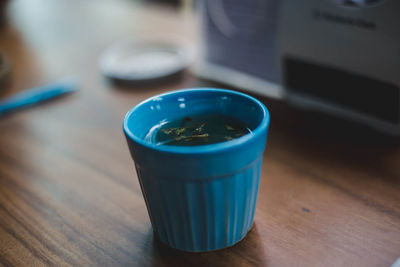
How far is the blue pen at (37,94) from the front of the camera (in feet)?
2.11

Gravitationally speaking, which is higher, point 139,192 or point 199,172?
point 199,172

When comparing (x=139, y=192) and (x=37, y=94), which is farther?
(x=37, y=94)

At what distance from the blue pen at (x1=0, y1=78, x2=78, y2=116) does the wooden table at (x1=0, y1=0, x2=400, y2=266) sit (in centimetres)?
1

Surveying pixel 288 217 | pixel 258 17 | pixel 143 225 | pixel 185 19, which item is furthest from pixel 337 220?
pixel 185 19

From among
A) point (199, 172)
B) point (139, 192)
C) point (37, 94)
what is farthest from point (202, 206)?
point (37, 94)

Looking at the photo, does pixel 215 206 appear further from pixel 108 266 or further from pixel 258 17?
pixel 258 17

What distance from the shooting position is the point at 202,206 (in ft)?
1.05

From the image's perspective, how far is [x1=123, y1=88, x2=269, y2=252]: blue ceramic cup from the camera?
0.97 feet

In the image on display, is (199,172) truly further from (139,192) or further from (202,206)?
(139,192)

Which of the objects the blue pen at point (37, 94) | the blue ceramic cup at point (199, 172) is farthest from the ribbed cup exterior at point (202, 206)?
the blue pen at point (37, 94)

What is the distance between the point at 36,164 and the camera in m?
0.51

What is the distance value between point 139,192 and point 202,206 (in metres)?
0.15

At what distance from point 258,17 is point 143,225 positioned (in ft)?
1.15

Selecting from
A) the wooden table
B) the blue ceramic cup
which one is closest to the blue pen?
the wooden table
